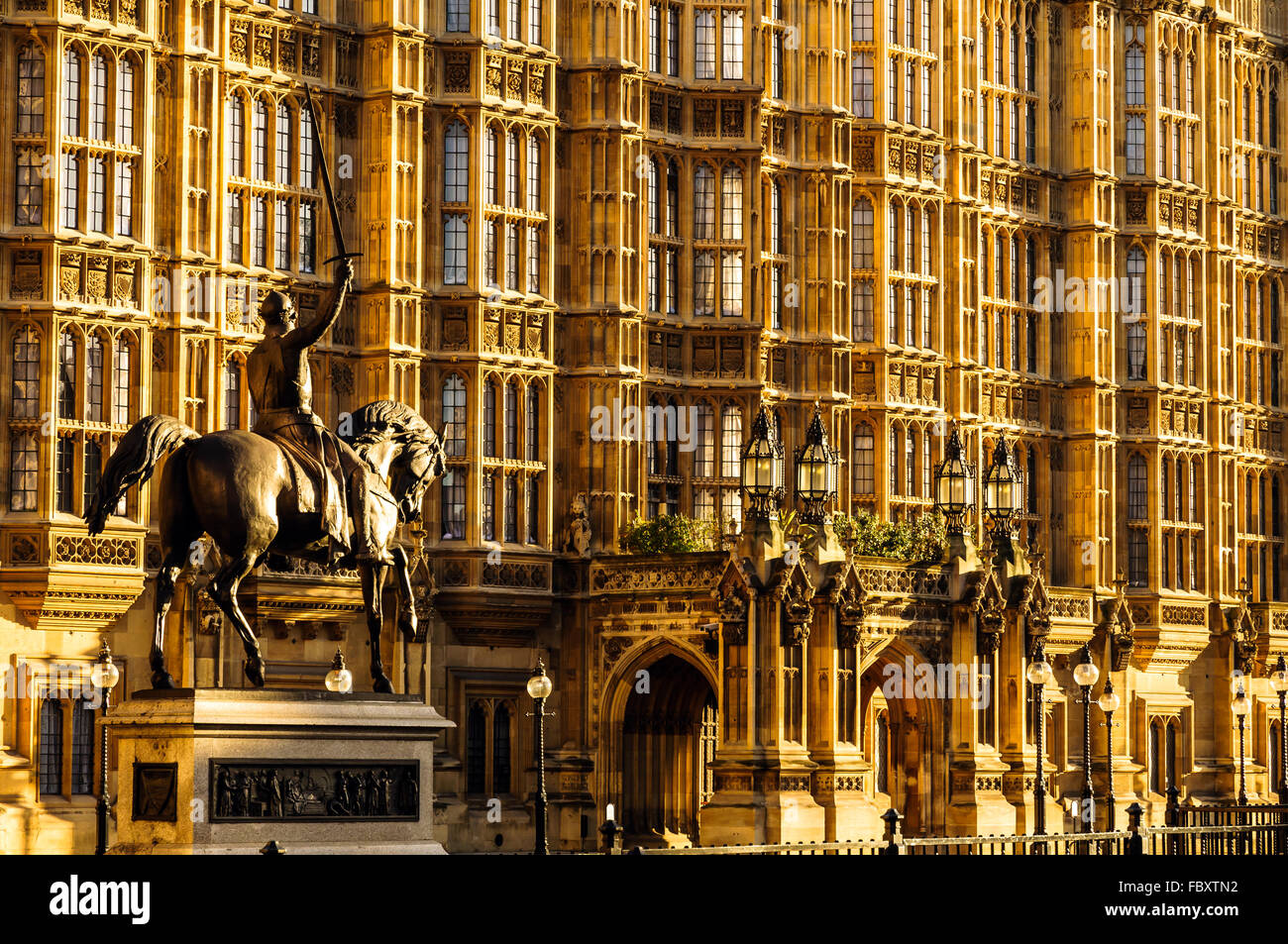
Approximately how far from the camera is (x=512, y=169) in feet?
207

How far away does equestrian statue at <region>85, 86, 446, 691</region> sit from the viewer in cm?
3722

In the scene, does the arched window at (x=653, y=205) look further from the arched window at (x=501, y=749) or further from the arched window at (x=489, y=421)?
the arched window at (x=501, y=749)

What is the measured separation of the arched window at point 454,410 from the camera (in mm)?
61844

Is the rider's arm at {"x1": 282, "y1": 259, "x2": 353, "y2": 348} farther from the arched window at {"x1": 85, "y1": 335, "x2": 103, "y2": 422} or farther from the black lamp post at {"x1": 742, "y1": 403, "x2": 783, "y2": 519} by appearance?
the black lamp post at {"x1": 742, "y1": 403, "x2": 783, "y2": 519}

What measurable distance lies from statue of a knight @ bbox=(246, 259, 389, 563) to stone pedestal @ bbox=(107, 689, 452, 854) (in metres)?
2.08

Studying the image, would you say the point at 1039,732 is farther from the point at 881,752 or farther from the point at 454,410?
the point at 454,410

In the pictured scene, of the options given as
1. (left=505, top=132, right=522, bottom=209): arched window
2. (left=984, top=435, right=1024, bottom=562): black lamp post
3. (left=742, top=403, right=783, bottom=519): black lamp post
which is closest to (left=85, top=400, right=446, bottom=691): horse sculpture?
(left=742, top=403, right=783, bottom=519): black lamp post

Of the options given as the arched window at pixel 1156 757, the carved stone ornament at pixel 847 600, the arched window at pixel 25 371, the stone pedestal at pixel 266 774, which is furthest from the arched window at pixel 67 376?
the arched window at pixel 1156 757

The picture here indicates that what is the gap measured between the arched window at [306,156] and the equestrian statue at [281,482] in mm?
21089

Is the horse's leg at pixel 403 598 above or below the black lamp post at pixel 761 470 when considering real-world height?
below

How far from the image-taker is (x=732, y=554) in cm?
5891

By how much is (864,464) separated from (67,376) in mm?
22022

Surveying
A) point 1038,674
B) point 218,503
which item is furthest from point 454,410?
point 218,503

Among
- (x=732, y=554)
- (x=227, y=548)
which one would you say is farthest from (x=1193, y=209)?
(x=227, y=548)
